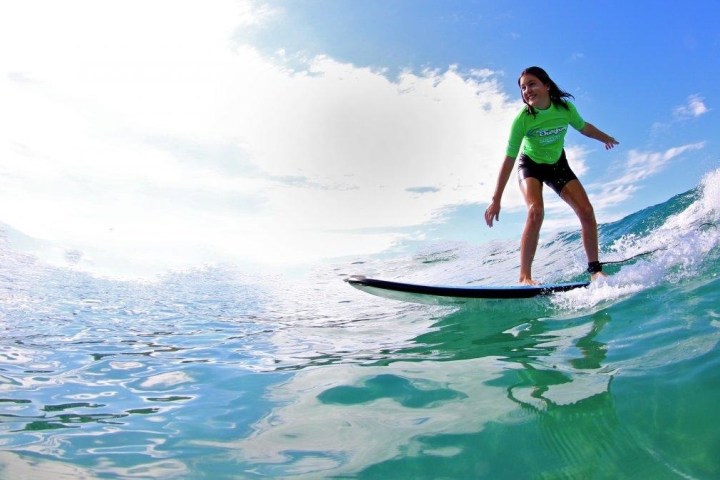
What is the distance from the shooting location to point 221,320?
7496 millimetres

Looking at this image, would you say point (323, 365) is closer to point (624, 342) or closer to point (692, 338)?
point (624, 342)

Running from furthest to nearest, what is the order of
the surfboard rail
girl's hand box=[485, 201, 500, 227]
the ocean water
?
girl's hand box=[485, 201, 500, 227], the surfboard rail, the ocean water

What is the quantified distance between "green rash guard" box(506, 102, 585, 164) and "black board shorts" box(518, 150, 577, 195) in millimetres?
64

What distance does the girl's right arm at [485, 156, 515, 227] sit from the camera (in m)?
5.88

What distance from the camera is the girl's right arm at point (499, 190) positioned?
19.3 feet

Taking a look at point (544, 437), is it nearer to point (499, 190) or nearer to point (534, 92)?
point (499, 190)

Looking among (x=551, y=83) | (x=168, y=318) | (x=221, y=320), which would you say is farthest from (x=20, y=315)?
(x=551, y=83)

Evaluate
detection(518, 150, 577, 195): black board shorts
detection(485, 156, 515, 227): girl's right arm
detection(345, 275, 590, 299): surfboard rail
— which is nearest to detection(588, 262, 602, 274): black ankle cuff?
detection(345, 275, 590, 299): surfboard rail

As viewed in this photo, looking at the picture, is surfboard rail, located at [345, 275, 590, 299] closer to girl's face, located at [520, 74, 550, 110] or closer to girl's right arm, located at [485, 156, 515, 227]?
girl's right arm, located at [485, 156, 515, 227]

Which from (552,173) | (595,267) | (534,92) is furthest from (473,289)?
(534,92)

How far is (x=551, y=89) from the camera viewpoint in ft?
20.0

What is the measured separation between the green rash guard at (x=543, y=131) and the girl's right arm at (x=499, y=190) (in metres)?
0.12

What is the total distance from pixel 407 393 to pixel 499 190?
12.3 ft

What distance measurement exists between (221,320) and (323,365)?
405cm
